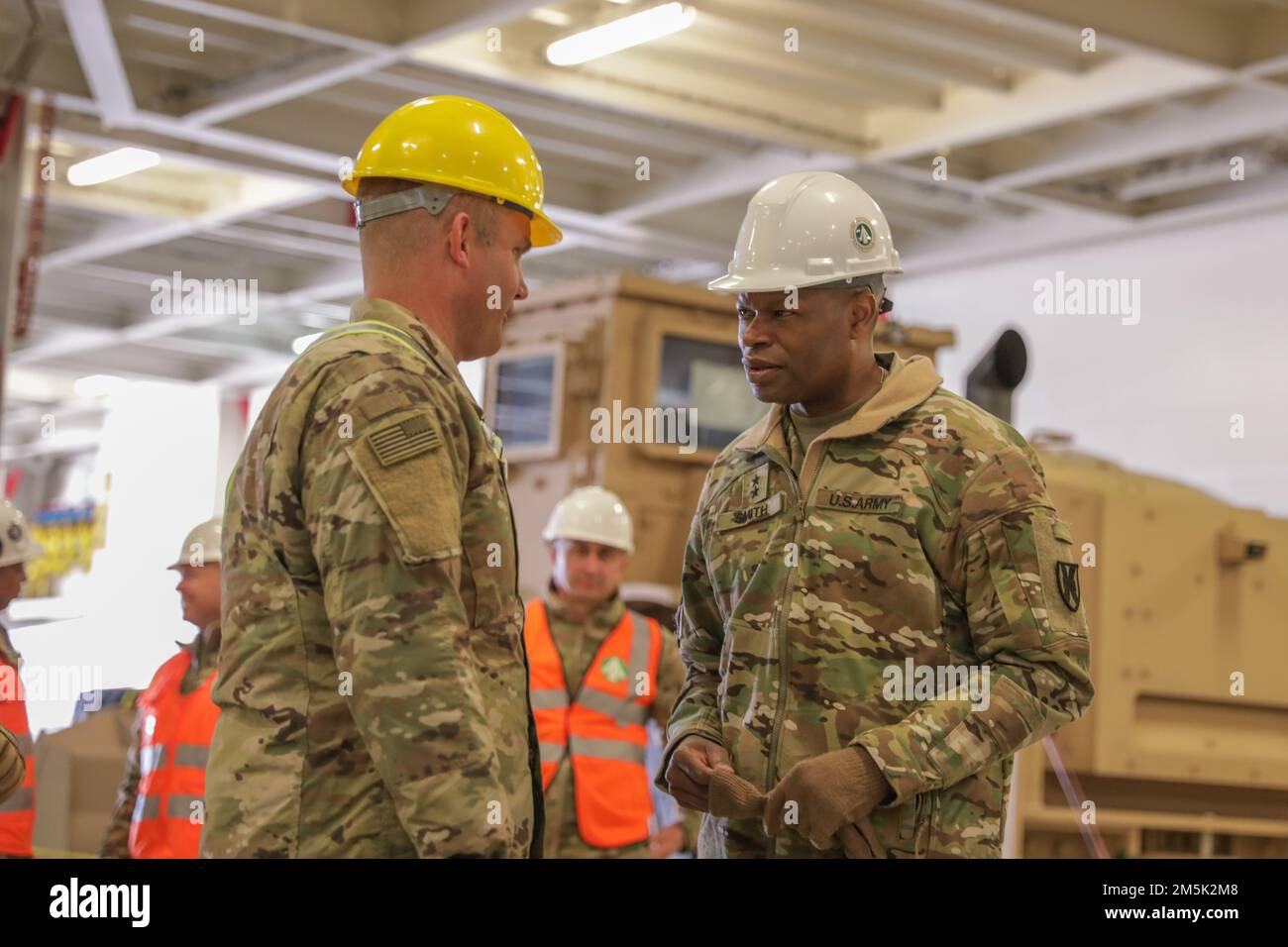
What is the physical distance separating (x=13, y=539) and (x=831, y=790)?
3.59m

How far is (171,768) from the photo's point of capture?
18.0ft

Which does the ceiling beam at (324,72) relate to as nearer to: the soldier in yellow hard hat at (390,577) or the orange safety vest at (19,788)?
the orange safety vest at (19,788)

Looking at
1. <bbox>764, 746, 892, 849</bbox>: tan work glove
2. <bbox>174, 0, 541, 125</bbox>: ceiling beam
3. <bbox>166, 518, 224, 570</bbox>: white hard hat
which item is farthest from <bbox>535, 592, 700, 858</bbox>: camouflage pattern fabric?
<bbox>174, 0, 541, 125</bbox>: ceiling beam

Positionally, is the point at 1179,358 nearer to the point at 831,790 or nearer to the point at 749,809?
the point at 749,809

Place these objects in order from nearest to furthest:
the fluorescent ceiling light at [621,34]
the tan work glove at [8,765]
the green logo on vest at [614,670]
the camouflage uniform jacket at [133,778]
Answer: the tan work glove at [8,765] < the camouflage uniform jacket at [133,778] < the green logo on vest at [614,670] < the fluorescent ceiling light at [621,34]

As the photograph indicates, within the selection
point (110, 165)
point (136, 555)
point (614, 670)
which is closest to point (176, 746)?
point (614, 670)

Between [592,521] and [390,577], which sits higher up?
[592,521]

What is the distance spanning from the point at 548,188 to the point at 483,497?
1253 cm

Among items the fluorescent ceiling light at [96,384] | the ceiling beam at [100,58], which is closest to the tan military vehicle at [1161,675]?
the ceiling beam at [100,58]

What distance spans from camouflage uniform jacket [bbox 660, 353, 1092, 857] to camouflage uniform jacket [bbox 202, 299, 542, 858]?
62 centimetres

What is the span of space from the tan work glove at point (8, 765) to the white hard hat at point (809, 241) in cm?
230

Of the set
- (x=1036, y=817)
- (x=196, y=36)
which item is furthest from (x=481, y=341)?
(x=196, y=36)

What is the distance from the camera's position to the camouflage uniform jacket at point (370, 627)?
7.66 ft

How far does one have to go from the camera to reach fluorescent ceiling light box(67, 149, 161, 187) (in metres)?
14.6
